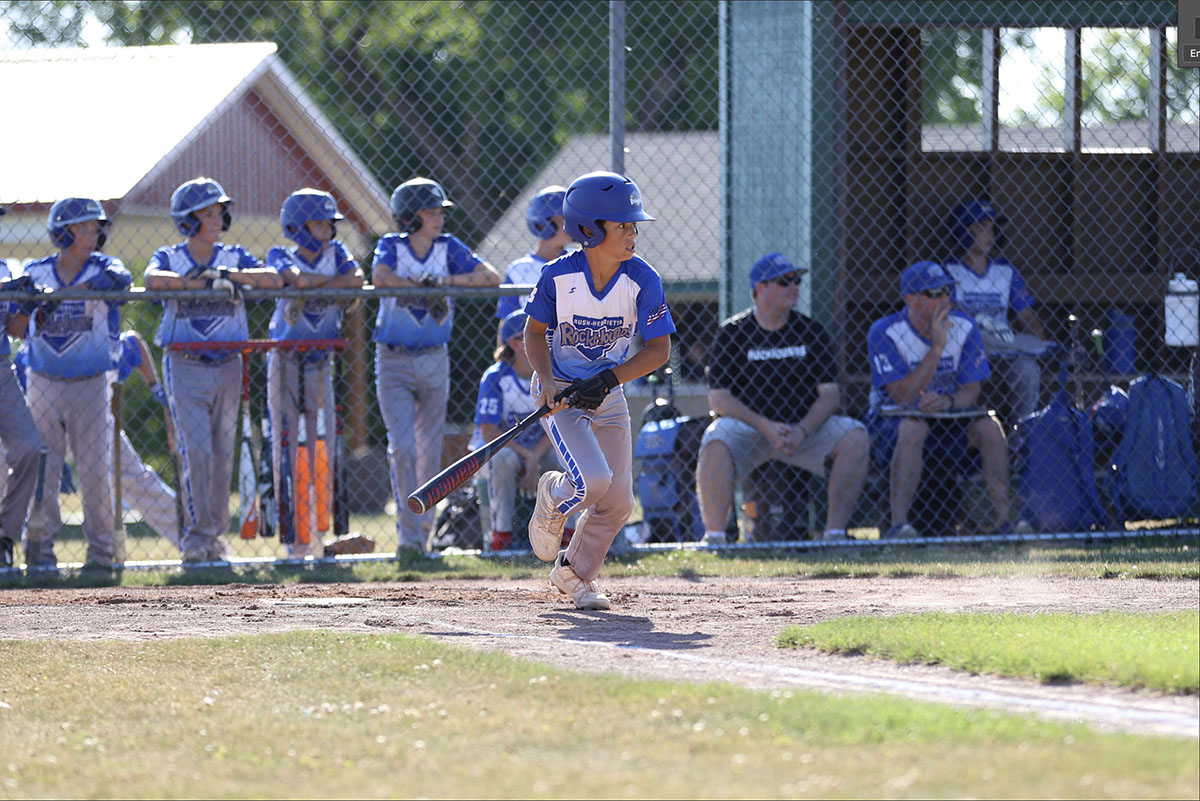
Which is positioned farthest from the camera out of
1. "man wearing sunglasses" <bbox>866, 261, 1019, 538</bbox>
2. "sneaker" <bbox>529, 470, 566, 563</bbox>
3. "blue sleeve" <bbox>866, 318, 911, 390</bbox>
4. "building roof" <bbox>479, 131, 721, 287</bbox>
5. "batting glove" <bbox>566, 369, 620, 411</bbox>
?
"building roof" <bbox>479, 131, 721, 287</bbox>

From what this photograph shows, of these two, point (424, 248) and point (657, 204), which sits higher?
point (657, 204)

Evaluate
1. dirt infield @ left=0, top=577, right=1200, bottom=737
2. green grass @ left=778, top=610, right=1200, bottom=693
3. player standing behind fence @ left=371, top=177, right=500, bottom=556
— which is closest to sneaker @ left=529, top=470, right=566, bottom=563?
dirt infield @ left=0, top=577, right=1200, bottom=737

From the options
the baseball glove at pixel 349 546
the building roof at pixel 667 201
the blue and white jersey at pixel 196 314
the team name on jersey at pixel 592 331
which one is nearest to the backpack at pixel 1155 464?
the team name on jersey at pixel 592 331

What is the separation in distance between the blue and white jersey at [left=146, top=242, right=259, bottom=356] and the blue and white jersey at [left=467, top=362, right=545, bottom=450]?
141cm

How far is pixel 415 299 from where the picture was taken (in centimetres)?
872

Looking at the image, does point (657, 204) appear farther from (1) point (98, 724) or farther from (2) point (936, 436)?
(1) point (98, 724)

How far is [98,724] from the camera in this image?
4.40 meters

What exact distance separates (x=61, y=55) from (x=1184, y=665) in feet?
29.3

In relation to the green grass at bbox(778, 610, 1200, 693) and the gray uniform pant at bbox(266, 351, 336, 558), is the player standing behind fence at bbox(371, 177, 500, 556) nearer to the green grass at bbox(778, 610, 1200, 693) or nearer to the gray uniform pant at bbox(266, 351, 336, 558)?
the gray uniform pant at bbox(266, 351, 336, 558)

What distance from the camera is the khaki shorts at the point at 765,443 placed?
909 cm

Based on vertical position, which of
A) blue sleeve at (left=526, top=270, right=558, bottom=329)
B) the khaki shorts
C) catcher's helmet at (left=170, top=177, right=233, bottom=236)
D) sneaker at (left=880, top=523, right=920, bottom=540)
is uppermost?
catcher's helmet at (left=170, top=177, right=233, bottom=236)

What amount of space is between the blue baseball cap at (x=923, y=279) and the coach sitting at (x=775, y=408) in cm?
59

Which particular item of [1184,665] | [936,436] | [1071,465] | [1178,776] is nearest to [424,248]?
[936,436]

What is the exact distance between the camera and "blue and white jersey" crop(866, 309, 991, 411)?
9328 mm
